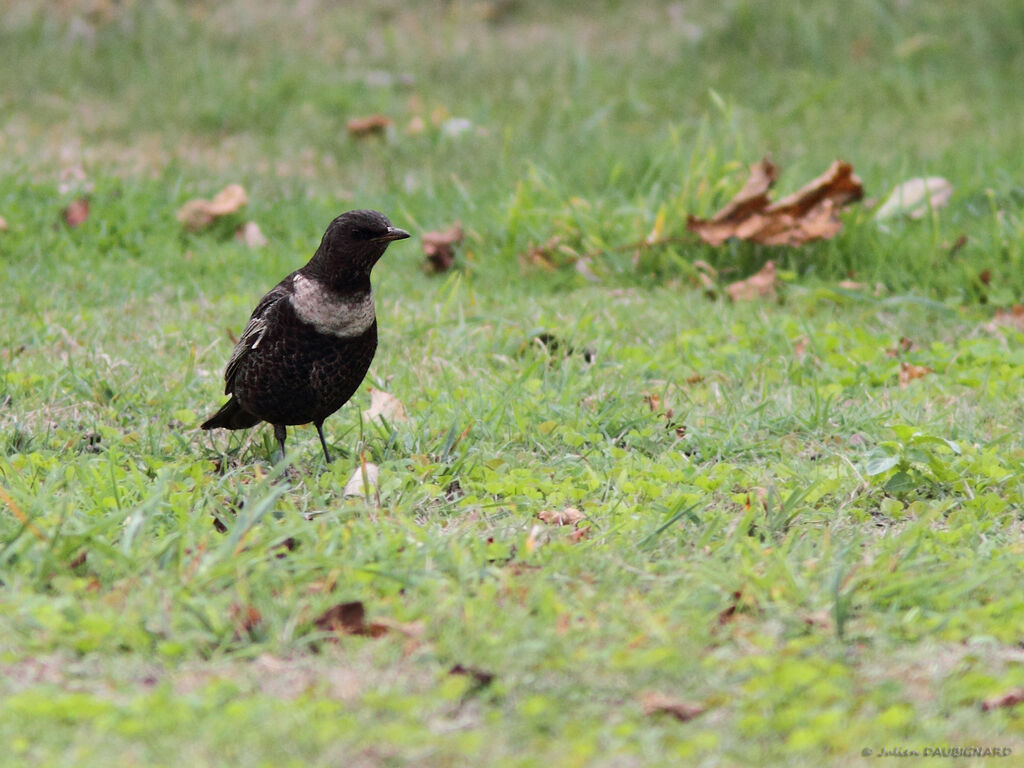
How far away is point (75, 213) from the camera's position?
6660mm

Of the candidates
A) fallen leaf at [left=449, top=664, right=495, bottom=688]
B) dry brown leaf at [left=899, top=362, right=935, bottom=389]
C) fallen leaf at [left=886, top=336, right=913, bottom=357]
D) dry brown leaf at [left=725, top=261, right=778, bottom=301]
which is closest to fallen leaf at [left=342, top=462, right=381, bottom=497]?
fallen leaf at [left=449, top=664, right=495, bottom=688]

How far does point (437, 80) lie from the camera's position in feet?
29.8

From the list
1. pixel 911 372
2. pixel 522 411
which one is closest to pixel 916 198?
pixel 911 372

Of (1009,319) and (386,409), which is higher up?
(386,409)

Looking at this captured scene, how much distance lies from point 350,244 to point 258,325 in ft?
1.49

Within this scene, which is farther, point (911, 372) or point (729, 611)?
point (911, 372)

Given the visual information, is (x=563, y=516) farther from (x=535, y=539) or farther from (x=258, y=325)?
(x=258, y=325)

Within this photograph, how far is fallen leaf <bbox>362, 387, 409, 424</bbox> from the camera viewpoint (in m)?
4.59

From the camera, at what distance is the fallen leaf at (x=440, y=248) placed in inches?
258

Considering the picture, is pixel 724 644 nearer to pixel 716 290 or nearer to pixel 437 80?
pixel 716 290

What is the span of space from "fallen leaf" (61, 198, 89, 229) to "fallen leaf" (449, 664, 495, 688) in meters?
4.71

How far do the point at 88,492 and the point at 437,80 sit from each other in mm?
5995

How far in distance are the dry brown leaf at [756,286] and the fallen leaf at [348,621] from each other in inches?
142

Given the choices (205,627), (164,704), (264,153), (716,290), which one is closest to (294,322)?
(205,627)
